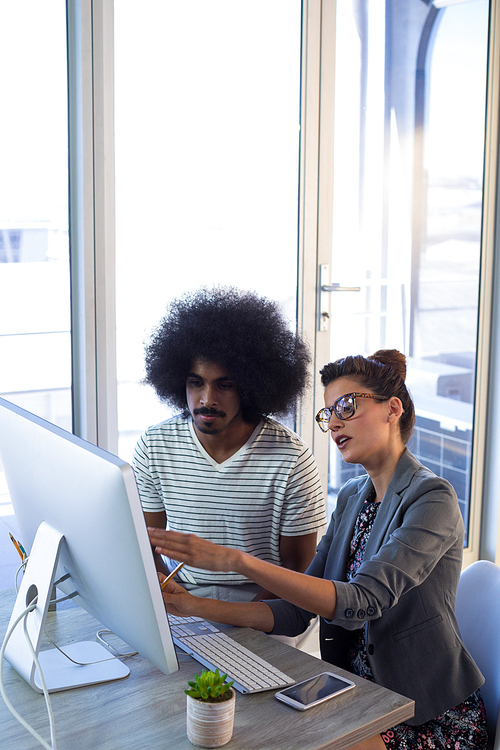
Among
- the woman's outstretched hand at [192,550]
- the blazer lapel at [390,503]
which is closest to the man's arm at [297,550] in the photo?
the blazer lapel at [390,503]

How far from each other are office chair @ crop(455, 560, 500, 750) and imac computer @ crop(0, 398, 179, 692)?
73 centimetres

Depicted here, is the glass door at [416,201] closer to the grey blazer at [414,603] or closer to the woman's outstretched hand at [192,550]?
the grey blazer at [414,603]

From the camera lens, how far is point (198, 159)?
7.88 ft

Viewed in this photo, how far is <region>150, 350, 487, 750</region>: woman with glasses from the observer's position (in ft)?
4.38

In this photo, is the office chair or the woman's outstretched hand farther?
the office chair

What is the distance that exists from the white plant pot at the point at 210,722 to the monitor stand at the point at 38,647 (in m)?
0.22

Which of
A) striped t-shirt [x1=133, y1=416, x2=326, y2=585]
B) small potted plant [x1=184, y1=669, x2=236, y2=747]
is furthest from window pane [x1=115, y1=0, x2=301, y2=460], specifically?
small potted plant [x1=184, y1=669, x2=236, y2=747]

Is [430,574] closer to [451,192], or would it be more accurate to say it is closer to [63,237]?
Answer: [63,237]

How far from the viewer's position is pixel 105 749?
0.98m

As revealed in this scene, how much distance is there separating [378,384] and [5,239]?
1.13 meters

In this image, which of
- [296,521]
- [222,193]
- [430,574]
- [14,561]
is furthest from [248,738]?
[222,193]

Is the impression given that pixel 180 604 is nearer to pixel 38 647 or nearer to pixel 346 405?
pixel 38 647

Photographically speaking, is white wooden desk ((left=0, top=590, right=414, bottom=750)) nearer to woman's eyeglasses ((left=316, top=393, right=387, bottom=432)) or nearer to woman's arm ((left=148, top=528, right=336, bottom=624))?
woman's arm ((left=148, top=528, right=336, bottom=624))

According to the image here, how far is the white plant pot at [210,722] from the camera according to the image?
3.19ft
